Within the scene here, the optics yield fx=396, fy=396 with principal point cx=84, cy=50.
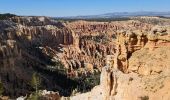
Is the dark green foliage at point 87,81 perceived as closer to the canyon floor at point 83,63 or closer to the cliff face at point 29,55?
the canyon floor at point 83,63

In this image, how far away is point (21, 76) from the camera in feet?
316

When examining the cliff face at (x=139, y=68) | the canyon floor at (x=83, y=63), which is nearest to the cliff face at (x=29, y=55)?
the canyon floor at (x=83, y=63)

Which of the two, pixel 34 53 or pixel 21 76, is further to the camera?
pixel 34 53

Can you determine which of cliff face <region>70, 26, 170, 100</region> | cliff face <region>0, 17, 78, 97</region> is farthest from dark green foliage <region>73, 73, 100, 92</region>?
cliff face <region>70, 26, 170, 100</region>

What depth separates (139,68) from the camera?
137ft

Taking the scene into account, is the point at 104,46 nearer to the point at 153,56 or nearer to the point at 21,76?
the point at 21,76

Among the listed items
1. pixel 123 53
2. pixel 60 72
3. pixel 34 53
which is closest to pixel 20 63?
pixel 60 72

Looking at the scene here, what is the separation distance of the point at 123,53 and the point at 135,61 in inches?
100

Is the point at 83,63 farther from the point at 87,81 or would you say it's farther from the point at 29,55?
the point at 87,81

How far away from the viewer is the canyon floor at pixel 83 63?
3960 cm

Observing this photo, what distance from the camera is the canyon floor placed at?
130ft

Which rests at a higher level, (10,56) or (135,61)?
(135,61)

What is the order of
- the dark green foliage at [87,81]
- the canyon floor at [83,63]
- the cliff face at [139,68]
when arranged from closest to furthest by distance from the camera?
the cliff face at [139,68] → the canyon floor at [83,63] → the dark green foliage at [87,81]

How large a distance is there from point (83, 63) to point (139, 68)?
9534 centimetres
